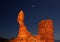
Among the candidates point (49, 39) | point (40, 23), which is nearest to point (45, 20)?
point (40, 23)

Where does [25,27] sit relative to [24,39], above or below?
above

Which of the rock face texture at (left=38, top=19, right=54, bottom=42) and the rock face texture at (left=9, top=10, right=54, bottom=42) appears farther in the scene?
the rock face texture at (left=38, top=19, right=54, bottom=42)

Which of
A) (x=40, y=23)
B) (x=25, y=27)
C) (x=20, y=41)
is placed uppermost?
(x=40, y=23)

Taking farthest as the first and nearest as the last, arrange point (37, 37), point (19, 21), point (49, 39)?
point (49, 39) < point (37, 37) < point (19, 21)

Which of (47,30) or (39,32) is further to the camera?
(39,32)

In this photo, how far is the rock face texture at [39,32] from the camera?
23.1 metres

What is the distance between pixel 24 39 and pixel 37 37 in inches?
88.9

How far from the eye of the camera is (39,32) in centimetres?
2811

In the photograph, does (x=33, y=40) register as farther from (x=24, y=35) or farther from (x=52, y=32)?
(x=52, y=32)

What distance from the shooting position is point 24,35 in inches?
918

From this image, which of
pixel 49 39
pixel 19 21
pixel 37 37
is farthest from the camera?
pixel 49 39

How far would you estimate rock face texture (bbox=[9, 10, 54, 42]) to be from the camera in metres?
23.1

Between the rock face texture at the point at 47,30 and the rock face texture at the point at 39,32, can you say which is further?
the rock face texture at the point at 47,30

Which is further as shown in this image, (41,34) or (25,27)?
(41,34)
